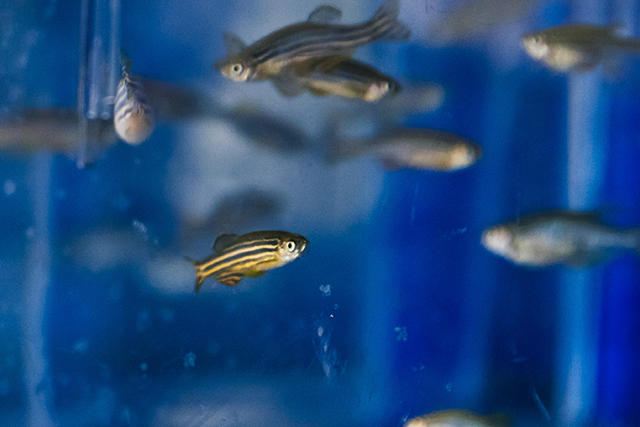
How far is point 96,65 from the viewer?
183 cm

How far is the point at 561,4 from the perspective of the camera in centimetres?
214

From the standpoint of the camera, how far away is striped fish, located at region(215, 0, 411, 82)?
4.74 feet

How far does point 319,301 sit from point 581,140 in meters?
1.46

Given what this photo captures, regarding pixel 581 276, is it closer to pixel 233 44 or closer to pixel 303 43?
pixel 303 43

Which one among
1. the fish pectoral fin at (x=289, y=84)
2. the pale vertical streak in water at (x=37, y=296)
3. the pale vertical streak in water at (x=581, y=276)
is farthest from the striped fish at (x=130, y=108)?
the pale vertical streak in water at (x=581, y=276)

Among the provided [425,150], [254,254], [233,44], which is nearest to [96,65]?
[233,44]

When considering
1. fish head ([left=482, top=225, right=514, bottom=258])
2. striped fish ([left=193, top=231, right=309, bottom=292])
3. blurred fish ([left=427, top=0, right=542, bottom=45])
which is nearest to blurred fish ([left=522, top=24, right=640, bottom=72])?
blurred fish ([left=427, top=0, right=542, bottom=45])

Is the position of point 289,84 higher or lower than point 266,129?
higher

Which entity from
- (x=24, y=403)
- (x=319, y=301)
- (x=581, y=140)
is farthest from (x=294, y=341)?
(x=581, y=140)

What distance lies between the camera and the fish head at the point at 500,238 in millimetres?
1756

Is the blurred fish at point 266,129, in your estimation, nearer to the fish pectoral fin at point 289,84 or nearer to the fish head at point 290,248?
the fish pectoral fin at point 289,84

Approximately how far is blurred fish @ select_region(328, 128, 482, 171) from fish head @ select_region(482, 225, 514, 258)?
293mm

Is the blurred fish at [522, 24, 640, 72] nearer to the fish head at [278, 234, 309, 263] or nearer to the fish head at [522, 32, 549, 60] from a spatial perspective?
the fish head at [522, 32, 549, 60]

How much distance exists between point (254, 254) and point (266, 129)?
78 centimetres
